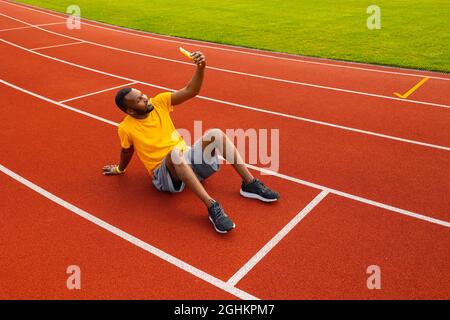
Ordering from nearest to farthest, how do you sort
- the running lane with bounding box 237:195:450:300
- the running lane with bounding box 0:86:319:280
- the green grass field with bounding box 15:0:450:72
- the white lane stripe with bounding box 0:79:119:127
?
the running lane with bounding box 237:195:450:300, the running lane with bounding box 0:86:319:280, the white lane stripe with bounding box 0:79:119:127, the green grass field with bounding box 15:0:450:72

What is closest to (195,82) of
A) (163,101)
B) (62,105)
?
(163,101)

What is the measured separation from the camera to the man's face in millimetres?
3691

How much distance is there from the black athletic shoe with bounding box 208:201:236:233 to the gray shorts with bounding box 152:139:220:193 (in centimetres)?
50

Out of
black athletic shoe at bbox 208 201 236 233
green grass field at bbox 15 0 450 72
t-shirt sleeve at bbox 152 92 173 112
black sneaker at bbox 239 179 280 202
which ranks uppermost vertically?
green grass field at bbox 15 0 450 72

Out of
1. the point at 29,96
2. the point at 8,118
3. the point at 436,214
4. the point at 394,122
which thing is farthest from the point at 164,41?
the point at 436,214

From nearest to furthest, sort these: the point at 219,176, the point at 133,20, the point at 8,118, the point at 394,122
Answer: the point at 219,176, the point at 394,122, the point at 8,118, the point at 133,20

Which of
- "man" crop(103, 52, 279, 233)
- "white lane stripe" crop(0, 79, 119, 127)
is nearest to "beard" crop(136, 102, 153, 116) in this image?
"man" crop(103, 52, 279, 233)

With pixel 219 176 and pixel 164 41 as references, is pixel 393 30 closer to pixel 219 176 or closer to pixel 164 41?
pixel 164 41

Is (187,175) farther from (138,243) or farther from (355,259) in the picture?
(355,259)

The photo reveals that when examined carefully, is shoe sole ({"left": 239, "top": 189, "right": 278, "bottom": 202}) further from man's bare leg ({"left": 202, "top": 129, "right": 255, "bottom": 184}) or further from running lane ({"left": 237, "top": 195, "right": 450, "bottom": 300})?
running lane ({"left": 237, "top": 195, "right": 450, "bottom": 300})

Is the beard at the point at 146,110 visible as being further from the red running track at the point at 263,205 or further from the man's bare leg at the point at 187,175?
the red running track at the point at 263,205
